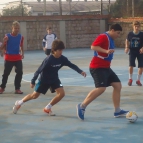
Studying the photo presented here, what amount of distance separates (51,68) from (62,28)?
2146cm

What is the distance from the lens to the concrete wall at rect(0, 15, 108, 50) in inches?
1080

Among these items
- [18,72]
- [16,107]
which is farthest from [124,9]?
[16,107]

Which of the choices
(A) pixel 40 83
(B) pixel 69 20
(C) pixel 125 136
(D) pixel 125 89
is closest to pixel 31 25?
(B) pixel 69 20

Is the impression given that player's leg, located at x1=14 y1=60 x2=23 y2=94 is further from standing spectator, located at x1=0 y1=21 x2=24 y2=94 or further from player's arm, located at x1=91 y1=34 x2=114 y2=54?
player's arm, located at x1=91 y1=34 x2=114 y2=54

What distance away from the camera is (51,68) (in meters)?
7.26

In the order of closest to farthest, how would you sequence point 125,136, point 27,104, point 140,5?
point 125,136 < point 27,104 < point 140,5

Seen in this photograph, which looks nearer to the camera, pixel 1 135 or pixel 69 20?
pixel 1 135

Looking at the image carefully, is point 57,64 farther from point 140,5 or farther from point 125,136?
point 140,5

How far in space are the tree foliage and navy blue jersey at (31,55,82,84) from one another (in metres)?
25.6

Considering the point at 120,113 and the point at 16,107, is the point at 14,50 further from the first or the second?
the point at 120,113

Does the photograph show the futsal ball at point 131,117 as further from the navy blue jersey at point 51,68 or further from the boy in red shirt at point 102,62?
the navy blue jersey at point 51,68

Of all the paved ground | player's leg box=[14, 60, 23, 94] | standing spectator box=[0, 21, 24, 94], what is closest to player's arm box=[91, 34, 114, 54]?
the paved ground

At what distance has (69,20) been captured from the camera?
28.8 metres

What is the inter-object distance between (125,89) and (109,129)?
4.05m
